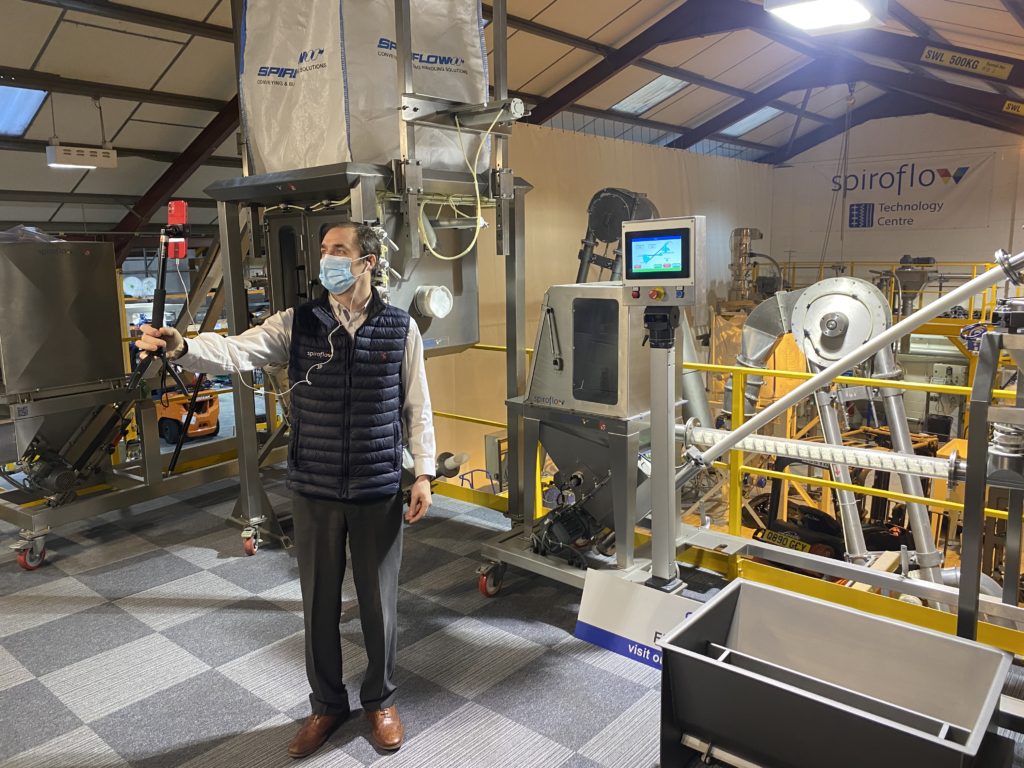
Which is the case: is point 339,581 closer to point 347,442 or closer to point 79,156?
point 347,442

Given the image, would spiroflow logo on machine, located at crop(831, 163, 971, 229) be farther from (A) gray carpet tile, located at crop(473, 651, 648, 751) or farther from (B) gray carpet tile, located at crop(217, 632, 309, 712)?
(B) gray carpet tile, located at crop(217, 632, 309, 712)

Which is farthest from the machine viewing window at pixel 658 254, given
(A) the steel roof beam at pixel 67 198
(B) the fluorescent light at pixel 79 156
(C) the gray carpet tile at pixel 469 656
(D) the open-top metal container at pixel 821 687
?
(A) the steel roof beam at pixel 67 198

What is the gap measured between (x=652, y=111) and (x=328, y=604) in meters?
11.1

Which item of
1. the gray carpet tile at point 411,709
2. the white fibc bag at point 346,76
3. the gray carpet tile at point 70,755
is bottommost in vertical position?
the gray carpet tile at point 70,755

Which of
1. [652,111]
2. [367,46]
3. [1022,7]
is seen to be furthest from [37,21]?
[652,111]

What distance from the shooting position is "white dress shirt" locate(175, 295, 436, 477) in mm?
2295

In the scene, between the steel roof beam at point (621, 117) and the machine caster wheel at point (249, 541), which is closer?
the machine caster wheel at point (249, 541)

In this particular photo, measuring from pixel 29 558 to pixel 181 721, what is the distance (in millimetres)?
1874

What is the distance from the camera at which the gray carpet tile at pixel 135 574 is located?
11.8 ft

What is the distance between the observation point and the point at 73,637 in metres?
3.14

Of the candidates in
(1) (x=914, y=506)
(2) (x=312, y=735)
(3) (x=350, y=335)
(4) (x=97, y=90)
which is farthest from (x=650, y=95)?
(2) (x=312, y=735)

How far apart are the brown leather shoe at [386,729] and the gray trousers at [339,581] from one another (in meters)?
0.02

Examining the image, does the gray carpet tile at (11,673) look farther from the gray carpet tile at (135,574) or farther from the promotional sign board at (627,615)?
the promotional sign board at (627,615)

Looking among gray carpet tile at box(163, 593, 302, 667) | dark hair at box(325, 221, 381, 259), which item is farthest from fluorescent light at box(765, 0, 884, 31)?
gray carpet tile at box(163, 593, 302, 667)
